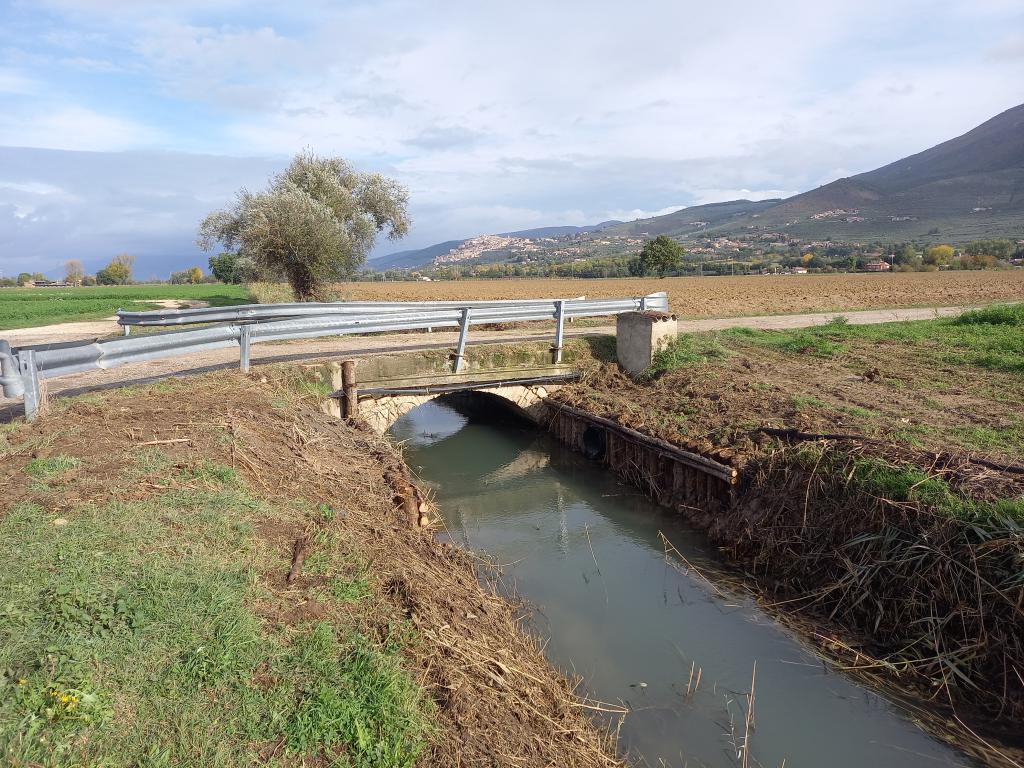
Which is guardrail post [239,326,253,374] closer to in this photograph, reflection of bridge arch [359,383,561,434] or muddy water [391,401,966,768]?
reflection of bridge arch [359,383,561,434]

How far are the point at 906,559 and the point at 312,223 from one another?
79.9 ft

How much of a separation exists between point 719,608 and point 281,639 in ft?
17.1

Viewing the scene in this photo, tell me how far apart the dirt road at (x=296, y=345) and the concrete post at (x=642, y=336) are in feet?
5.62

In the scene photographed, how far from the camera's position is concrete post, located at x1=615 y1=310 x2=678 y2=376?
13.9 metres

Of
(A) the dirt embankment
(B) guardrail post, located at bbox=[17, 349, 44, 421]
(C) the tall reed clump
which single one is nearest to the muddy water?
(C) the tall reed clump

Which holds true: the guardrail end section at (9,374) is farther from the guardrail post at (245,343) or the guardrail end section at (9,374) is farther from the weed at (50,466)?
the guardrail post at (245,343)

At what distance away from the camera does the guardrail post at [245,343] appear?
366 inches

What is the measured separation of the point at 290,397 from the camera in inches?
→ 372

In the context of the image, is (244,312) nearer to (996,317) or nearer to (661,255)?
(996,317)

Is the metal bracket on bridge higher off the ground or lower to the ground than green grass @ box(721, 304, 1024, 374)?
higher

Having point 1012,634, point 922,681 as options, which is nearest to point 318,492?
point 922,681

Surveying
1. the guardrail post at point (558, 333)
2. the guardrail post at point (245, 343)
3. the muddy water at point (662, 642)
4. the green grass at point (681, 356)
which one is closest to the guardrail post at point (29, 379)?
the guardrail post at point (245, 343)

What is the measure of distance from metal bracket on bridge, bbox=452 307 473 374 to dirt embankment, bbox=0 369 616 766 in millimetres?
4865

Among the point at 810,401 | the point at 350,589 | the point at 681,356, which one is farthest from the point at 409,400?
the point at 350,589
